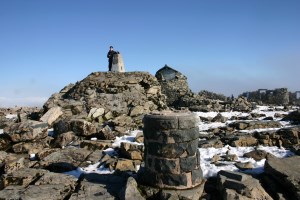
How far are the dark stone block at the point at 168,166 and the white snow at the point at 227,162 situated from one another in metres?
1.55

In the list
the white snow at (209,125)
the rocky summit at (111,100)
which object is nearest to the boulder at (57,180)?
the rocky summit at (111,100)

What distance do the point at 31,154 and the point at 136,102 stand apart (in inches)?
299

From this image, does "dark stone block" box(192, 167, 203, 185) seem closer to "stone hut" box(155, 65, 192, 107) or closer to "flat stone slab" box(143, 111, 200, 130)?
"flat stone slab" box(143, 111, 200, 130)

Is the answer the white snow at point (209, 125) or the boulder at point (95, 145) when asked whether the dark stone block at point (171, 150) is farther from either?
the white snow at point (209, 125)

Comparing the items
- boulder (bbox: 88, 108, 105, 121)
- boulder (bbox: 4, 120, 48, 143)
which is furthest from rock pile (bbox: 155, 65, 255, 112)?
boulder (bbox: 4, 120, 48, 143)

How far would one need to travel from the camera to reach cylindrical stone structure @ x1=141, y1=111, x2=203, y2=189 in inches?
258

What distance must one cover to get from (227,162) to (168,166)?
9.00 ft

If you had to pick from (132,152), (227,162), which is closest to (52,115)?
(132,152)

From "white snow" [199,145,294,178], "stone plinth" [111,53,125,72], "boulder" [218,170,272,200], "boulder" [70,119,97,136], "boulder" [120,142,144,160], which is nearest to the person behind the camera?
"boulder" [218,170,272,200]

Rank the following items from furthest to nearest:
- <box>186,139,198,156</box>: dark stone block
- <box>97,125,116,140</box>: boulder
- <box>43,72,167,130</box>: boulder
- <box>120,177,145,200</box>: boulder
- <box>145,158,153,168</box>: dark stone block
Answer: <box>43,72,167,130</box>: boulder, <box>97,125,116,140</box>: boulder, <box>145,158,153,168</box>: dark stone block, <box>186,139,198,156</box>: dark stone block, <box>120,177,145,200</box>: boulder

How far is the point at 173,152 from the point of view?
6.56 metres

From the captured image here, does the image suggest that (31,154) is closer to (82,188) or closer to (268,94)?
(82,188)

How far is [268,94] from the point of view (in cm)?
3328

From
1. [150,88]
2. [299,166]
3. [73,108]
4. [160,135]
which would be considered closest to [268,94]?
[150,88]
